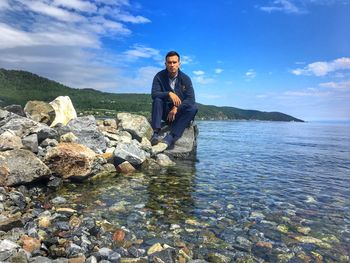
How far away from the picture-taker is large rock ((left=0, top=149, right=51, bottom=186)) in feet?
28.5

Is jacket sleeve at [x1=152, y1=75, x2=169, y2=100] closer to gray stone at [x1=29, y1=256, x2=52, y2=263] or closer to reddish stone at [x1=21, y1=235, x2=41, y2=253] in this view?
reddish stone at [x1=21, y1=235, x2=41, y2=253]

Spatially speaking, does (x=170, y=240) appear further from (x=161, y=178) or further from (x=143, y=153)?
(x=143, y=153)

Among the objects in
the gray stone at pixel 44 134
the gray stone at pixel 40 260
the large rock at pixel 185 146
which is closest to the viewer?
the gray stone at pixel 40 260

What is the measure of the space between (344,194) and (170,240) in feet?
21.3

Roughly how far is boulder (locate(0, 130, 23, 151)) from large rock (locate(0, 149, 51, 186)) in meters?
0.85

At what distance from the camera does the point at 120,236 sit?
6297 millimetres

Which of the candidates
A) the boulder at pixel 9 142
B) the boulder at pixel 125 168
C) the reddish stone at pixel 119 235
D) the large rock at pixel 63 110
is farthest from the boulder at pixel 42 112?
the reddish stone at pixel 119 235

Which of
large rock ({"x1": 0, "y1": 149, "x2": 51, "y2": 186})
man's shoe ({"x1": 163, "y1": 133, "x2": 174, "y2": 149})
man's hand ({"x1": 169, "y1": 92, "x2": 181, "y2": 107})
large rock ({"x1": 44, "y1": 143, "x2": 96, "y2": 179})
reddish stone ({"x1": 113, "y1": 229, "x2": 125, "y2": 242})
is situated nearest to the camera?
reddish stone ({"x1": 113, "y1": 229, "x2": 125, "y2": 242})

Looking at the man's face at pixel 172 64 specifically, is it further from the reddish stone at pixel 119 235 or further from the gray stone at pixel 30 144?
the reddish stone at pixel 119 235

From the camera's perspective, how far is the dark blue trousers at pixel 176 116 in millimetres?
15312

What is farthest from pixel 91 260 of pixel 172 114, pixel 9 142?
pixel 172 114

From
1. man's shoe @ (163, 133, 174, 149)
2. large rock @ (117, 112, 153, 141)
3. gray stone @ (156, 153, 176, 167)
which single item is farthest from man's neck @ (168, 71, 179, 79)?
gray stone @ (156, 153, 176, 167)

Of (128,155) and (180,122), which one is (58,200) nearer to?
(128,155)

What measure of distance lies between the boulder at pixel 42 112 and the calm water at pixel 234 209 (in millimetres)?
7047
